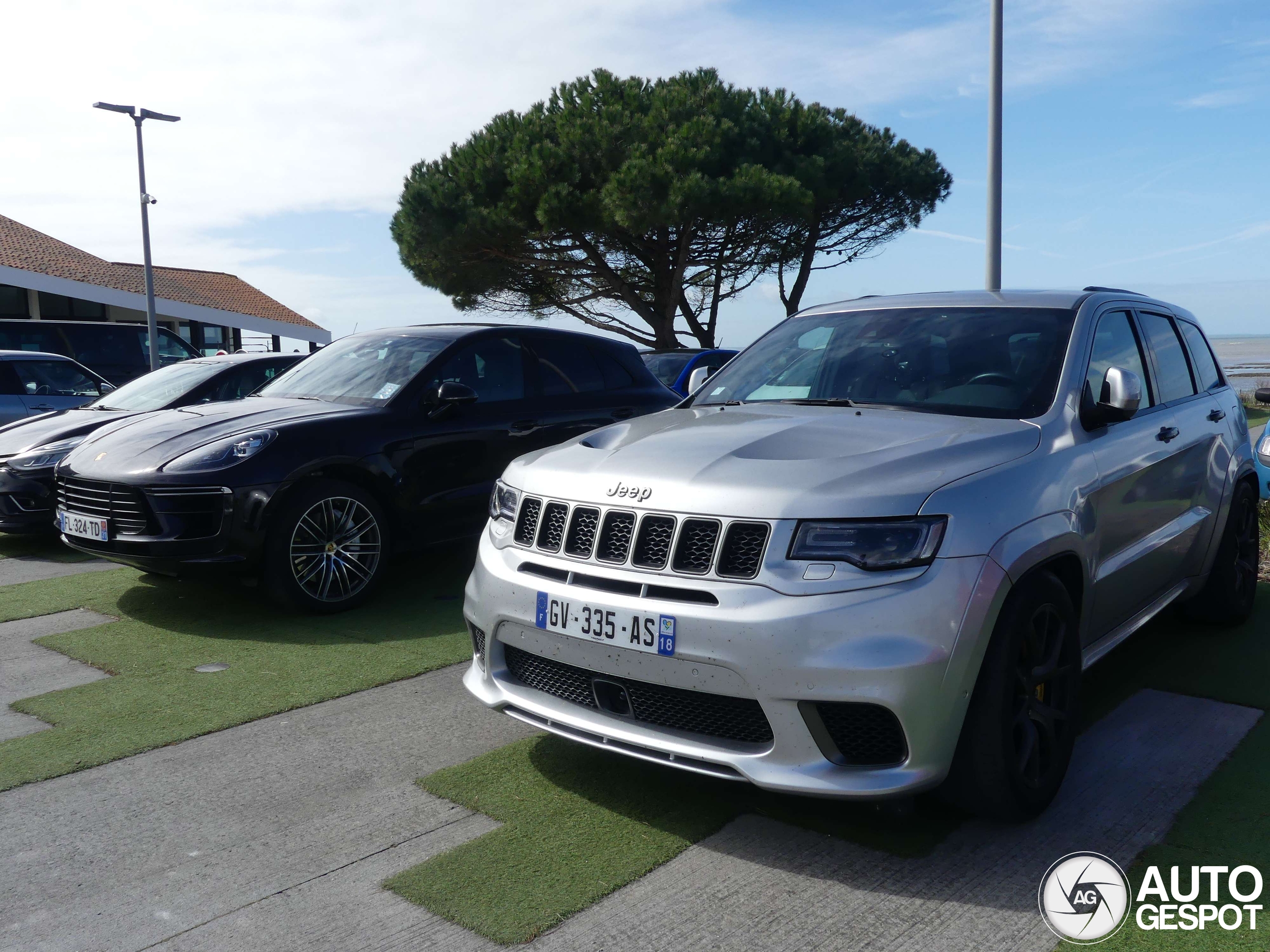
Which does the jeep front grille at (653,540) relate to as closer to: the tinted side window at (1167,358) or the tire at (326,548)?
the tinted side window at (1167,358)

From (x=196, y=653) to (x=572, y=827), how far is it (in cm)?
273

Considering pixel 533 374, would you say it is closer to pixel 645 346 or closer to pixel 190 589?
pixel 190 589

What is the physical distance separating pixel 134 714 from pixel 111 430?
256cm

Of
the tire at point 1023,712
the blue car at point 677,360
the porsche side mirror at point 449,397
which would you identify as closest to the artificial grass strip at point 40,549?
the porsche side mirror at point 449,397

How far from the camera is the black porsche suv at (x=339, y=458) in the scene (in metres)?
5.41

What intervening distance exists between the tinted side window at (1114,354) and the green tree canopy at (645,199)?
1968 cm

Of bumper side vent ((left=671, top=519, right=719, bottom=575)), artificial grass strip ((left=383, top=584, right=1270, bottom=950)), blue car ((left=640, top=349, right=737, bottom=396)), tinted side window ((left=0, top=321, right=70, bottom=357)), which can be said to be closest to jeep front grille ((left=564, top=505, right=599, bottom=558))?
bumper side vent ((left=671, top=519, right=719, bottom=575))

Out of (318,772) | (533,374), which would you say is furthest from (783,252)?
(318,772)

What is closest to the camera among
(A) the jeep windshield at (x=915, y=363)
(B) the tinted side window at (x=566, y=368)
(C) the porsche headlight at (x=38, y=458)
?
(A) the jeep windshield at (x=915, y=363)

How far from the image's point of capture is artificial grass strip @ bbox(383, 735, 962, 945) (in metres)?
2.76

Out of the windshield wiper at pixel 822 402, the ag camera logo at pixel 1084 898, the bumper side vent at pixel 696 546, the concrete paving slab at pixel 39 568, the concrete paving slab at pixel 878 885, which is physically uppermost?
the windshield wiper at pixel 822 402

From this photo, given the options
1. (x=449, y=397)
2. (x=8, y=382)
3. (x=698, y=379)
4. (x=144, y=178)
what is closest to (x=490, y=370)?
(x=449, y=397)

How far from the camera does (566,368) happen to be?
23.4 ft

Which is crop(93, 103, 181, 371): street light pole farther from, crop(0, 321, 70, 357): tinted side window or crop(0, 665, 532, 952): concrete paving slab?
crop(0, 665, 532, 952): concrete paving slab
